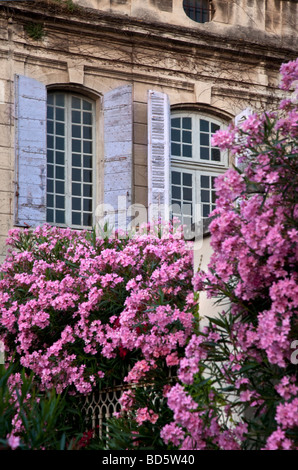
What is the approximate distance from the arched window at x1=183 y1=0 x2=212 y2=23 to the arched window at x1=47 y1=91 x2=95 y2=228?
2146 millimetres

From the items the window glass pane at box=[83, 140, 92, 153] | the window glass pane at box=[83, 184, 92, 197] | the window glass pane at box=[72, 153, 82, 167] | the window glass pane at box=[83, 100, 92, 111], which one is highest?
Answer: the window glass pane at box=[83, 100, 92, 111]

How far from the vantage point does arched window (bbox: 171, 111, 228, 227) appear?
12586mm

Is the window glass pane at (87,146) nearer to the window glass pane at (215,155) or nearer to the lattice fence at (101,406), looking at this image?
the window glass pane at (215,155)

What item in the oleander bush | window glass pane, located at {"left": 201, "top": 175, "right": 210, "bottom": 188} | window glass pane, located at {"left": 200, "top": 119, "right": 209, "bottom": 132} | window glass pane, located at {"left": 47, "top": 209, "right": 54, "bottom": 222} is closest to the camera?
the oleander bush

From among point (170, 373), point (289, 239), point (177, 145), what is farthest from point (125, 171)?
point (289, 239)

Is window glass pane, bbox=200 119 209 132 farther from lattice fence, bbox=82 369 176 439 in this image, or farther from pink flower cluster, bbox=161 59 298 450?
pink flower cluster, bbox=161 59 298 450

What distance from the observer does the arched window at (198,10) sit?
13.1 meters

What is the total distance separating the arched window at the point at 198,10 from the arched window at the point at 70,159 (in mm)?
2146

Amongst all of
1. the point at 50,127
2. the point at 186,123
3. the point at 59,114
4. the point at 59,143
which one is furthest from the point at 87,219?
the point at 186,123

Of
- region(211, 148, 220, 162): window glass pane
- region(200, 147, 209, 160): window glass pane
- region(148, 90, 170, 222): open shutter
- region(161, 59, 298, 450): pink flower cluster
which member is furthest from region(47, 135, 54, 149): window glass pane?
region(161, 59, 298, 450): pink flower cluster

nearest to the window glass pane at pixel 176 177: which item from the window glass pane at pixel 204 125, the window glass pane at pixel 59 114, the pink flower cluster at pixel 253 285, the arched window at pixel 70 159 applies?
the window glass pane at pixel 204 125

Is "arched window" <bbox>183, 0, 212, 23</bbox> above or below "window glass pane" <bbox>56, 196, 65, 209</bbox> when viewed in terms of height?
above

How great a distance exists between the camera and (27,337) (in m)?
6.66

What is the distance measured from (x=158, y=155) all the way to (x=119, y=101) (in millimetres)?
913
